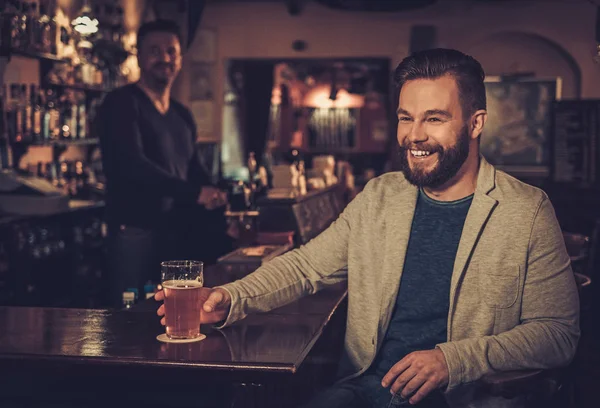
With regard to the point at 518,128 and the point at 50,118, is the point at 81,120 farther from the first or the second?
the point at 518,128

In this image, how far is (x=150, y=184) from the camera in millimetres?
3992

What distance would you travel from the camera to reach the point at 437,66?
2289 millimetres

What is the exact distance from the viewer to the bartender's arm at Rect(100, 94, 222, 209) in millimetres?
3967

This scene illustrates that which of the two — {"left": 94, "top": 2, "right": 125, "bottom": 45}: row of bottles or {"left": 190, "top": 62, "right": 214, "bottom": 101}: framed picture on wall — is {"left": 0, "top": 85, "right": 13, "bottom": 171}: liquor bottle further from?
{"left": 190, "top": 62, "right": 214, "bottom": 101}: framed picture on wall

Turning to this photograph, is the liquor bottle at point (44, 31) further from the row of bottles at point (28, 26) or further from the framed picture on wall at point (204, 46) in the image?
the framed picture on wall at point (204, 46)

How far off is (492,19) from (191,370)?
9.71 metres

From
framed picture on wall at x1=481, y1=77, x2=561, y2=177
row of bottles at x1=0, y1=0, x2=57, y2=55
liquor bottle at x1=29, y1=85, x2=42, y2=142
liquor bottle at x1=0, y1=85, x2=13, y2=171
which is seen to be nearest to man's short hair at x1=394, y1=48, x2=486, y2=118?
row of bottles at x1=0, y1=0, x2=57, y2=55

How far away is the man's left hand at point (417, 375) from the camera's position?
6.42 feet

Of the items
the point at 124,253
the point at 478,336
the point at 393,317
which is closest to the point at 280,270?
the point at 393,317

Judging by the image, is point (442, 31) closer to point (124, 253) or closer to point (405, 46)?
point (405, 46)

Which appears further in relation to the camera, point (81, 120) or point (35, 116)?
point (81, 120)

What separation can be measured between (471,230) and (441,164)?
20 centimetres

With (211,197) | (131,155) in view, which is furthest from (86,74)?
(211,197)

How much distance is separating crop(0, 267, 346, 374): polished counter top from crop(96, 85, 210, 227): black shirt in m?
1.56
